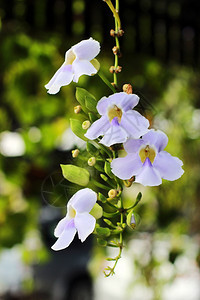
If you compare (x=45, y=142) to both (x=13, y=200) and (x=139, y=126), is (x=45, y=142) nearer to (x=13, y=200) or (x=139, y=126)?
(x=13, y=200)

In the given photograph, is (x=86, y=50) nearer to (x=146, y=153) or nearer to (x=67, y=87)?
(x=146, y=153)

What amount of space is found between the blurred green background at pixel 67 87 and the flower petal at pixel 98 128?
36.3 inches

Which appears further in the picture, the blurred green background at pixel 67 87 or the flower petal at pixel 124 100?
the blurred green background at pixel 67 87

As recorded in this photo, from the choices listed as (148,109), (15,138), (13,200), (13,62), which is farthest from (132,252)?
(148,109)

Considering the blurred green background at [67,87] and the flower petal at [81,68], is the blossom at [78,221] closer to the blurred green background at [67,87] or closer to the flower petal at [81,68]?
the flower petal at [81,68]

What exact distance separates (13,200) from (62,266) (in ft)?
6.55

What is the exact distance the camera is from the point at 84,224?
215 mm

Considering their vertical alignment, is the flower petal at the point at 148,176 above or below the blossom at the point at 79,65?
below

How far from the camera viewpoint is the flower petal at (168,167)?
0.22 metres

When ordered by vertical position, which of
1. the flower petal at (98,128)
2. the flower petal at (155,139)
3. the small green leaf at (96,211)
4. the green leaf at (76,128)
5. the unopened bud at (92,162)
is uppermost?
the flower petal at (98,128)

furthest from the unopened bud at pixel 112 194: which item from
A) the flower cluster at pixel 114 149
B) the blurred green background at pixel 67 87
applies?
the blurred green background at pixel 67 87

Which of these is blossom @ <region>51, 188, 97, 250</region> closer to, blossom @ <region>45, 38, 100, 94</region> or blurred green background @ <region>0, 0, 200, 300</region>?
blossom @ <region>45, 38, 100, 94</region>

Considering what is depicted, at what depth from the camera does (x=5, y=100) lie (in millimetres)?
1654

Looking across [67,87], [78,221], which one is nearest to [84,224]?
[78,221]
